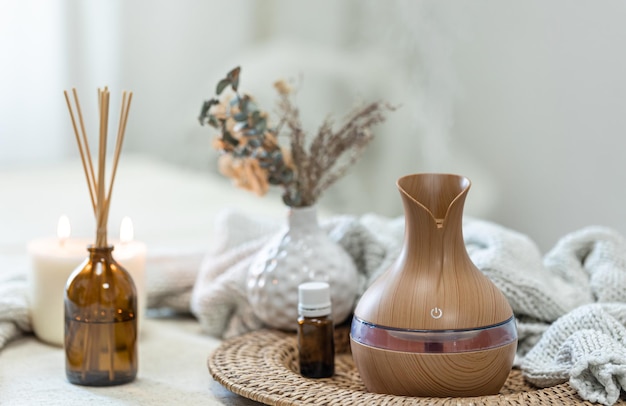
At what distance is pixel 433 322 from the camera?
0.73m

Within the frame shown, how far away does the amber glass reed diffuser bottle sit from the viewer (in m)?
0.87

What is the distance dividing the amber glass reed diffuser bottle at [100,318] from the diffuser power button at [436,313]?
1.09ft

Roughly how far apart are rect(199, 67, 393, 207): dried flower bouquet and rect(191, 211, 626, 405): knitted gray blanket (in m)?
0.11

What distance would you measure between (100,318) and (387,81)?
1473mm

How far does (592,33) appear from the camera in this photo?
1492 millimetres

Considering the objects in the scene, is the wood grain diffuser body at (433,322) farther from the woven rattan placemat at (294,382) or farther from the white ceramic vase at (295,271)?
the white ceramic vase at (295,271)

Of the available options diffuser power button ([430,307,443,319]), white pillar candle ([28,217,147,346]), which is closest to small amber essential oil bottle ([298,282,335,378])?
diffuser power button ([430,307,443,319])

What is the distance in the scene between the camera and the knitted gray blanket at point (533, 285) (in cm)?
78

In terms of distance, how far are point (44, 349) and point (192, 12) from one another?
173cm

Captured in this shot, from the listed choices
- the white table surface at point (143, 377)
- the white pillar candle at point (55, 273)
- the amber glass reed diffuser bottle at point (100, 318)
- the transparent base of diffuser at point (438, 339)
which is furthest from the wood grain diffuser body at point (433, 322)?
the white pillar candle at point (55, 273)

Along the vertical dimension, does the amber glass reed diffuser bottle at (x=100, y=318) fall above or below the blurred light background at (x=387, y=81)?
below

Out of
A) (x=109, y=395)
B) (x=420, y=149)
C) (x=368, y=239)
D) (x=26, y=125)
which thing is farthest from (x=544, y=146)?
(x=26, y=125)

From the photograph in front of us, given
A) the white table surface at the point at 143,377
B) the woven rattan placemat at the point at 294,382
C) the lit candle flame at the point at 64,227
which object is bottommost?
Answer: the white table surface at the point at 143,377

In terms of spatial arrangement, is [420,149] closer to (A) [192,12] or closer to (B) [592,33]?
(B) [592,33]
